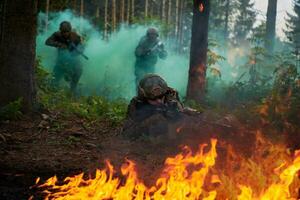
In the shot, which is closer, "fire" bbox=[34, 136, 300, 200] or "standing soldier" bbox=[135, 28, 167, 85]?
"fire" bbox=[34, 136, 300, 200]

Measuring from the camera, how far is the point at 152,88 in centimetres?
750

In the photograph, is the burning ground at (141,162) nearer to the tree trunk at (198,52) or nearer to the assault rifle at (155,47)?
the tree trunk at (198,52)

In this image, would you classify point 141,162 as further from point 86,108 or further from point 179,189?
point 86,108

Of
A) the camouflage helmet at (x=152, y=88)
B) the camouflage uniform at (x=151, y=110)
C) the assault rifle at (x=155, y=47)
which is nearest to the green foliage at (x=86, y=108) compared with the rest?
the camouflage uniform at (x=151, y=110)

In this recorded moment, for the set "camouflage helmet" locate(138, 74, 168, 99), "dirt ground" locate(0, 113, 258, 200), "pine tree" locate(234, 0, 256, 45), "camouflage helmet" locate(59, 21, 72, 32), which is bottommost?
"dirt ground" locate(0, 113, 258, 200)

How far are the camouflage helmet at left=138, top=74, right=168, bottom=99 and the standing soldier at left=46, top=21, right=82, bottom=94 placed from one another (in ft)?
20.5

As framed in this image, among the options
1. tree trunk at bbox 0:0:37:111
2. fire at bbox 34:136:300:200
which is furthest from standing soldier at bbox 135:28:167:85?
fire at bbox 34:136:300:200

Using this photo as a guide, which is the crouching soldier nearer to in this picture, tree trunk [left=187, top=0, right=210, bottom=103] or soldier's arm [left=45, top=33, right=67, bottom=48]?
tree trunk [left=187, top=0, right=210, bottom=103]

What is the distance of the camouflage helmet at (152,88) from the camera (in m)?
7.51

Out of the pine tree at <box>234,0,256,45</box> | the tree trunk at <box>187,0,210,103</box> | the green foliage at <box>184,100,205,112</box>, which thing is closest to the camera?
the green foliage at <box>184,100,205,112</box>

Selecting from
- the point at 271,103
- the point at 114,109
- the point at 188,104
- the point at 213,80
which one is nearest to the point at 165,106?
the point at 271,103

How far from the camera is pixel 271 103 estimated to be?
7730 millimetres

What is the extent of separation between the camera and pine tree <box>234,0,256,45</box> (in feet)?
201

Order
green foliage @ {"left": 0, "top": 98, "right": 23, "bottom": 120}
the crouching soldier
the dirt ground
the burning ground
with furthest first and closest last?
1. green foliage @ {"left": 0, "top": 98, "right": 23, "bottom": 120}
2. the crouching soldier
3. the dirt ground
4. the burning ground
